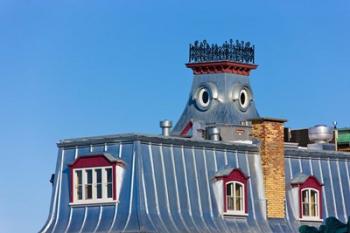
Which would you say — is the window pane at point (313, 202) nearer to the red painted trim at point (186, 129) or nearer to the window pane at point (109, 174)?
the window pane at point (109, 174)

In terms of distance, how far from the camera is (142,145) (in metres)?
64.8

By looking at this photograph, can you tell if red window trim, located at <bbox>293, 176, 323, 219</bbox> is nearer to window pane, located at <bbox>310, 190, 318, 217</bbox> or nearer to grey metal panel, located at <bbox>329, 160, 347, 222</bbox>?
window pane, located at <bbox>310, 190, 318, 217</bbox>

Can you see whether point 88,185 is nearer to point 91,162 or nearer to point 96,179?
point 96,179

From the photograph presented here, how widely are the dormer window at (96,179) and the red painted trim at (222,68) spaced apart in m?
38.8

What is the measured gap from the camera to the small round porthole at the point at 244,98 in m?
105

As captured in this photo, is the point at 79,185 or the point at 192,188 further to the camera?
the point at 192,188

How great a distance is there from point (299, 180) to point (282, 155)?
1414 mm

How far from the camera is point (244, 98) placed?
10625 centimetres

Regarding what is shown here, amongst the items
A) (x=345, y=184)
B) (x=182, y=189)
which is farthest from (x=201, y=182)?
(x=345, y=184)

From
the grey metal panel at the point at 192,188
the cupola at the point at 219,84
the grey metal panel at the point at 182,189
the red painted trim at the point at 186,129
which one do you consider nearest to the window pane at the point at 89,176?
the grey metal panel at the point at 182,189

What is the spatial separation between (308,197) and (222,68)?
110ft

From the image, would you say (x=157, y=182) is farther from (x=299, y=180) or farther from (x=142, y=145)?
(x=299, y=180)

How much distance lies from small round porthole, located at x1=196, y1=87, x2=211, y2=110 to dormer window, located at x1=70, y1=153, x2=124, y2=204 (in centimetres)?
3916

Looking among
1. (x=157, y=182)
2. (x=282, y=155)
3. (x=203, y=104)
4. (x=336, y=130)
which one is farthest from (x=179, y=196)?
(x=203, y=104)
